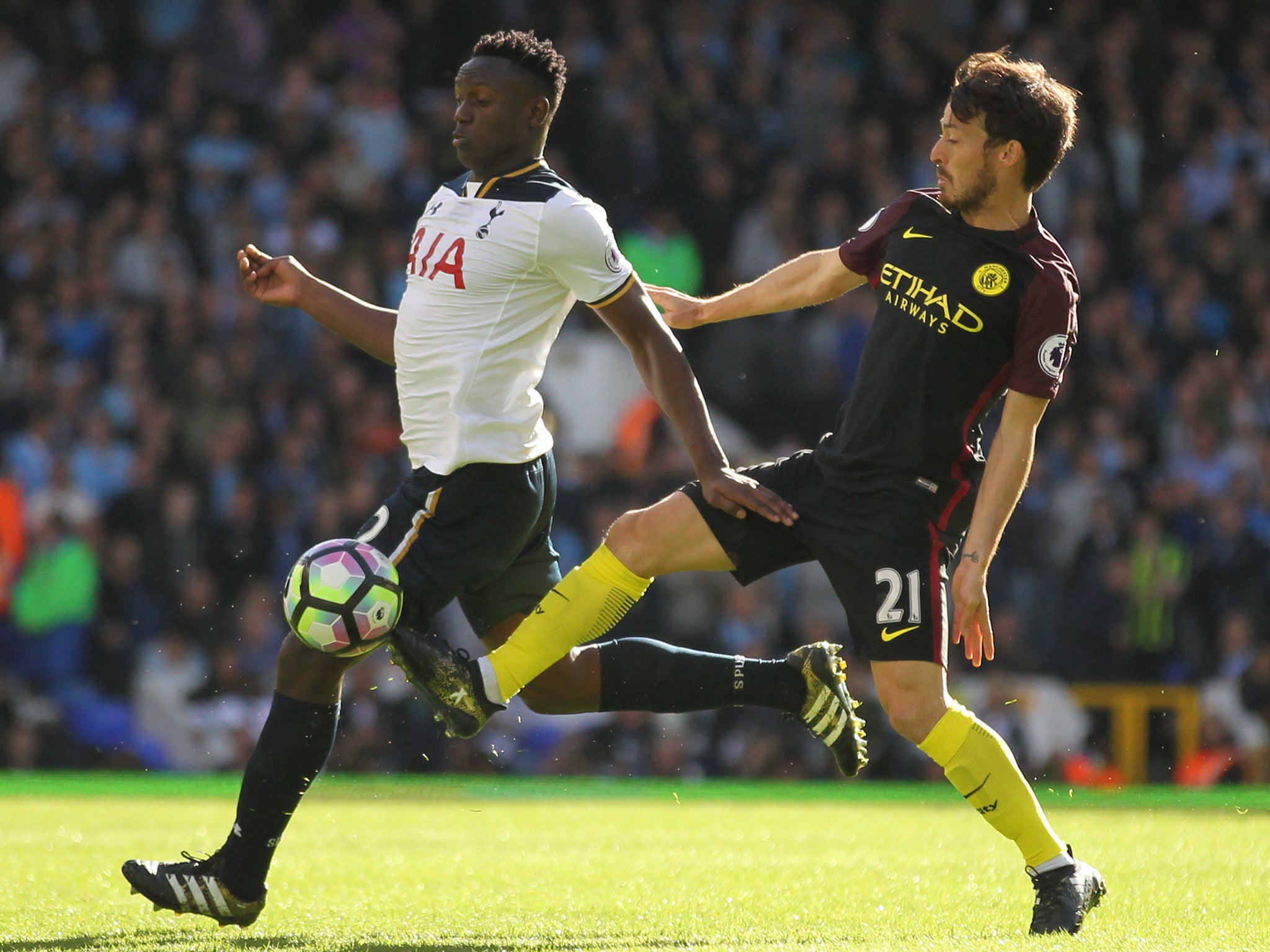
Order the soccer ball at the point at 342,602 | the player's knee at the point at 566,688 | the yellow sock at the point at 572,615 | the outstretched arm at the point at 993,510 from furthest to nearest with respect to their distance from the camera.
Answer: the player's knee at the point at 566,688 < the yellow sock at the point at 572,615 < the outstretched arm at the point at 993,510 < the soccer ball at the point at 342,602

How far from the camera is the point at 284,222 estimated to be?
11.9 m

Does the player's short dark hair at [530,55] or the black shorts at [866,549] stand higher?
the player's short dark hair at [530,55]

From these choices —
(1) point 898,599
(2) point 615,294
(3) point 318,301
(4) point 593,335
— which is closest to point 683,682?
(1) point 898,599

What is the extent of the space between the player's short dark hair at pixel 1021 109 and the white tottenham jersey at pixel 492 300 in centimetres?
102

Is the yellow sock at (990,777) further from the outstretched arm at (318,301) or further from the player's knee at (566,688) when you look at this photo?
the outstretched arm at (318,301)

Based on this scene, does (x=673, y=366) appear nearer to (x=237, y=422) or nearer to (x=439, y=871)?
(x=439, y=871)

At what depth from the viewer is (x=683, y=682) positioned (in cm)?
520

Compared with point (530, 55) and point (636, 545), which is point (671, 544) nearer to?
point (636, 545)

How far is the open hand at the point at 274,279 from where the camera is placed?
509cm

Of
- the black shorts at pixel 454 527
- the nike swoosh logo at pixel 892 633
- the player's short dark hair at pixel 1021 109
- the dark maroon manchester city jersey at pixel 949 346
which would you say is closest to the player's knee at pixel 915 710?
the nike swoosh logo at pixel 892 633

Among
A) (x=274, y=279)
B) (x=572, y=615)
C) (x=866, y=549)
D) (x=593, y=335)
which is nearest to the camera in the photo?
(x=866, y=549)

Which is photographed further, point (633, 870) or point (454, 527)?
point (633, 870)

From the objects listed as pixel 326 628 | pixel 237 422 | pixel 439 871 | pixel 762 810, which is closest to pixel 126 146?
pixel 237 422

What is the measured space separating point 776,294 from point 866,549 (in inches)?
36.2
